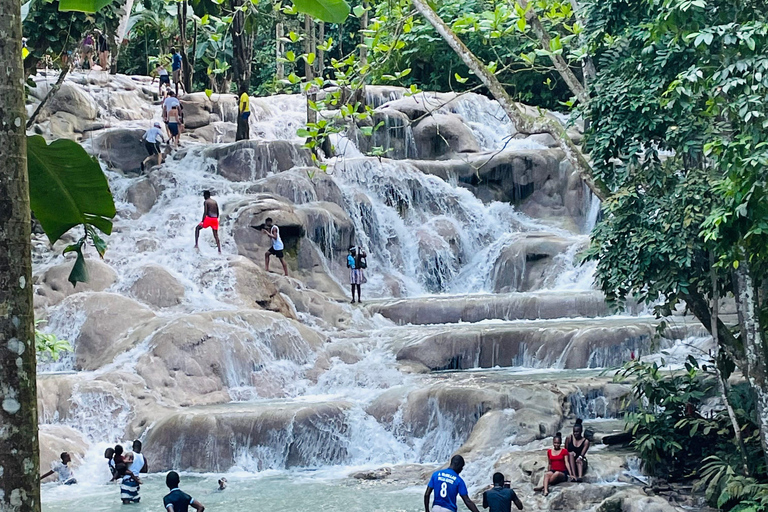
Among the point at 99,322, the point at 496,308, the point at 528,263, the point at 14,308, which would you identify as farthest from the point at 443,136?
the point at 14,308

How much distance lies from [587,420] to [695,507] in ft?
11.9

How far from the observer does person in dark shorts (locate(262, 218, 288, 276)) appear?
20.1 meters

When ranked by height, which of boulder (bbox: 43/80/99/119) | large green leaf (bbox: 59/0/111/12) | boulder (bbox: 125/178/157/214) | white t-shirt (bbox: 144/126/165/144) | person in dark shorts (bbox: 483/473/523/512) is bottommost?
person in dark shorts (bbox: 483/473/523/512)

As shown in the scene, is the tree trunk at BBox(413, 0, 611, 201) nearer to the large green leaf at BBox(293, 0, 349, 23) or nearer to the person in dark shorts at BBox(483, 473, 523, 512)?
the person in dark shorts at BBox(483, 473, 523, 512)

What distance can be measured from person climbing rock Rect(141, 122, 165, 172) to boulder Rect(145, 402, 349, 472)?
1122cm

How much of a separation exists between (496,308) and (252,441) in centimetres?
717

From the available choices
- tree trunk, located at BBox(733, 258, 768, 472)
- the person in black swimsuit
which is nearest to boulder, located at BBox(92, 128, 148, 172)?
the person in black swimsuit

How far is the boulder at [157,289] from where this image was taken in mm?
18406

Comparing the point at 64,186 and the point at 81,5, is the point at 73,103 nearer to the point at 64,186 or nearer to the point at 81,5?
the point at 64,186

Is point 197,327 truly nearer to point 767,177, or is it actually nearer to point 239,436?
point 239,436

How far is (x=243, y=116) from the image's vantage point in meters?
24.5

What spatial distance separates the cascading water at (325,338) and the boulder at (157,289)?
0.40ft

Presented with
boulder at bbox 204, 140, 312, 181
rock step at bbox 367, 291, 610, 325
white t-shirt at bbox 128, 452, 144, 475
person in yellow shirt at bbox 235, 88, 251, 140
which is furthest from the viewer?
person in yellow shirt at bbox 235, 88, 251, 140

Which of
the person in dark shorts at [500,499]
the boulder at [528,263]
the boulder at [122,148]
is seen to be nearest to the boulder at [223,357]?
the boulder at [528,263]
